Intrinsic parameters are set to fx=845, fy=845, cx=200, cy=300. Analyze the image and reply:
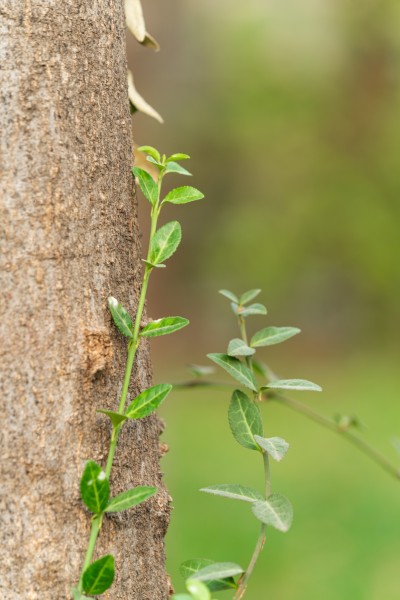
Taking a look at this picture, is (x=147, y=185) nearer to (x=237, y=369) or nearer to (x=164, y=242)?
(x=164, y=242)

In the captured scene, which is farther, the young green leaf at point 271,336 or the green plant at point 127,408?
the young green leaf at point 271,336

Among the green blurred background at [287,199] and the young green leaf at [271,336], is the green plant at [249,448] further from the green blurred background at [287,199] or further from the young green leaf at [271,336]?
the green blurred background at [287,199]

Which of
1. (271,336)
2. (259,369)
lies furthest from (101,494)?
(259,369)

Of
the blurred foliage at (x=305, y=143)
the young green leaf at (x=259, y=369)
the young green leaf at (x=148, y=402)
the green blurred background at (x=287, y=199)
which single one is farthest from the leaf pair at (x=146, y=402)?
the blurred foliage at (x=305, y=143)

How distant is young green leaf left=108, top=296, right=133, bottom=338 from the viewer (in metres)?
0.63

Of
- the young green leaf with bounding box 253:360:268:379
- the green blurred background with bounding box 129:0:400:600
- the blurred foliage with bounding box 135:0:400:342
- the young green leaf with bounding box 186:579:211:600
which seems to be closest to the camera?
the young green leaf with bounding box 186:579:211:600

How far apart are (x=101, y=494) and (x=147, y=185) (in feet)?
0.80

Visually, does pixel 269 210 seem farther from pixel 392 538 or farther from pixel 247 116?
pixel 392 538

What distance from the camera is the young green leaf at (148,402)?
2.02ft

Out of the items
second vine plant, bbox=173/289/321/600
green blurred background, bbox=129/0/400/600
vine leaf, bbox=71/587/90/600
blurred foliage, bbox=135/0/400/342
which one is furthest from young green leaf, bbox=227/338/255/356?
blurred foliage, bbox=135/0/400/342

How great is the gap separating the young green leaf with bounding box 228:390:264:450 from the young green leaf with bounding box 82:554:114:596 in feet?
0.51

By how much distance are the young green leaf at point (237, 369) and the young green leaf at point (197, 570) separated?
0.47 feet

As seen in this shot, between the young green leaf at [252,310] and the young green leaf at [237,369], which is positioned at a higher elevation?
the young green leaf at [252,310]

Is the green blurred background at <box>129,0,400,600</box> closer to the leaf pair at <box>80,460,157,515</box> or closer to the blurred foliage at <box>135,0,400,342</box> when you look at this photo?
the blurred foliage at <box>135,0,400,342</box>
